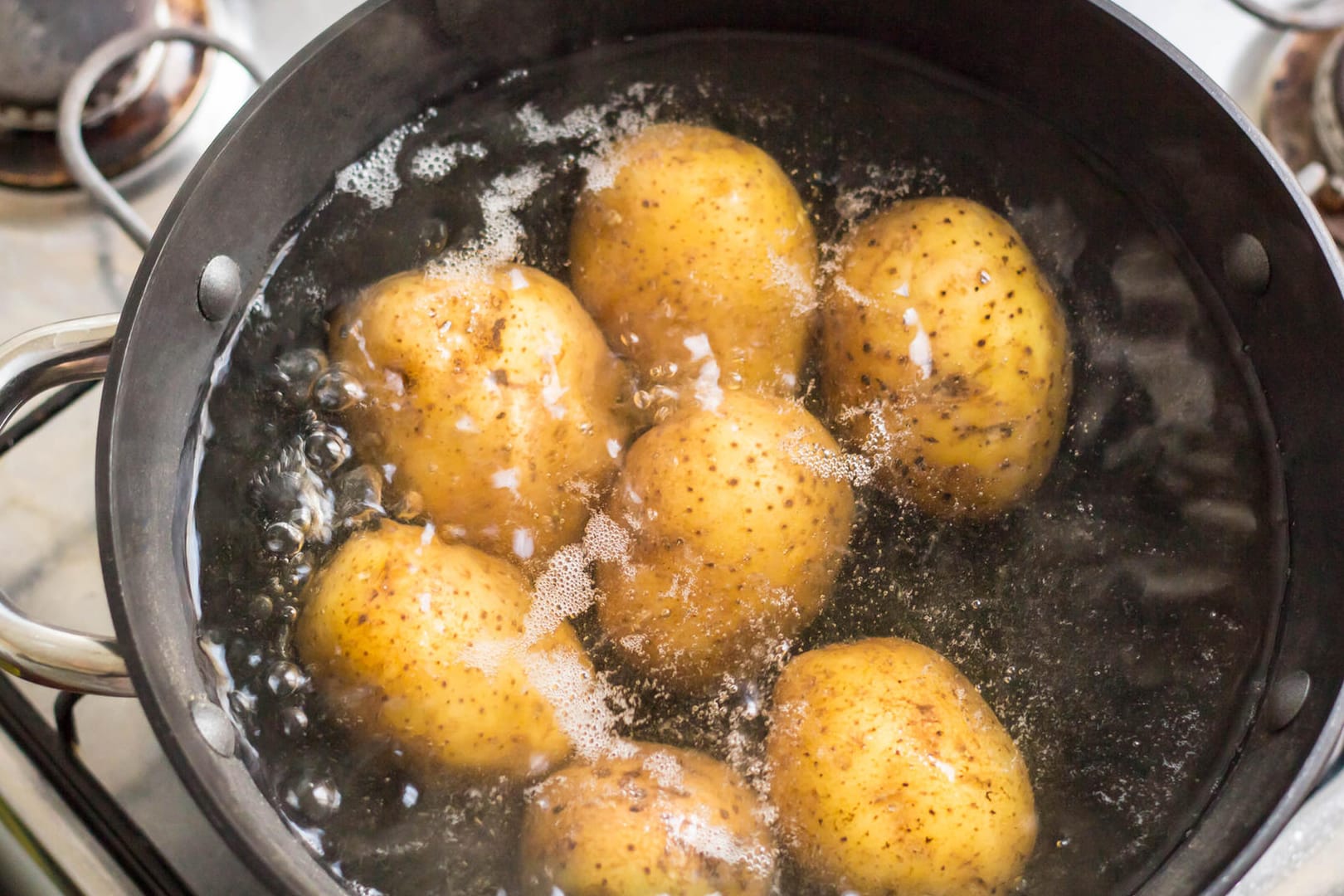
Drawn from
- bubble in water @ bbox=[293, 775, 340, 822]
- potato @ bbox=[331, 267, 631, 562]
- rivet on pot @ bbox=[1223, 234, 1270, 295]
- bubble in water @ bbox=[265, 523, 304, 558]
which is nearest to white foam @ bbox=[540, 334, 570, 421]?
potato @ bbox=[331, 267, 631, 562]

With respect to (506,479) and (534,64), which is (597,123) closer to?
(534,64)

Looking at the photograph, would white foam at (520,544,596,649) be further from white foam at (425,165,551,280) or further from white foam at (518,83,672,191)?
white foam at (518,83,672,191)

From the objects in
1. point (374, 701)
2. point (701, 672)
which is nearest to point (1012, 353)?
point (701, 672)

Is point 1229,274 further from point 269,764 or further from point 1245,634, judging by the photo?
point 269,764

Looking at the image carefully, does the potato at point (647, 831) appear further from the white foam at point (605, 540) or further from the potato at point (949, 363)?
the potato at point (949, 363)

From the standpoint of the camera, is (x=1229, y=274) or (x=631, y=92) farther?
(x=631, y=92)

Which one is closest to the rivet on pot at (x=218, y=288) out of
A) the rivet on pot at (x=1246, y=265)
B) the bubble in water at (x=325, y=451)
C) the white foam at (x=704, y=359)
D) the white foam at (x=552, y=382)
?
the bubble in water at (x=325, y=451)

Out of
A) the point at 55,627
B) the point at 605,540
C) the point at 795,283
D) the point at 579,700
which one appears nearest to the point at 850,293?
the point at 795,283
